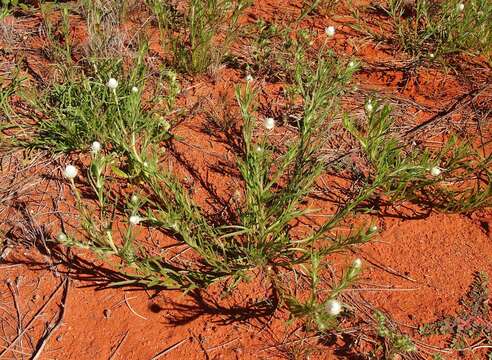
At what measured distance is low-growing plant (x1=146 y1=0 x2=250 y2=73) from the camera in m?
3.18

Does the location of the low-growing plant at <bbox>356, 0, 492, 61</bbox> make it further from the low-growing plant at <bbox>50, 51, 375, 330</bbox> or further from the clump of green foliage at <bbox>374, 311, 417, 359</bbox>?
the clump of green foliage at <bbox>374, 311, 417, 359</bbox>

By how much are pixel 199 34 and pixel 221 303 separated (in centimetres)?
187

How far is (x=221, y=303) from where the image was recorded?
225 cm

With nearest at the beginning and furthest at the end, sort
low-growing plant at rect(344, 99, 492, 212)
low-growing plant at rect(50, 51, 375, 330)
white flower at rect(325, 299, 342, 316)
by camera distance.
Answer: white flower at rect(325, 299, 342, 316)
low-growing plant at rect(50, 51, 375, 330)
low-growing plant at rect(344, 99, 492, 212)

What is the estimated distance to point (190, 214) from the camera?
7.47 feet

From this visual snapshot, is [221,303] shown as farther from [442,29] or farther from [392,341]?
[442,29]

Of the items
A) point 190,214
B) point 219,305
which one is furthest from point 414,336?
point 190,214

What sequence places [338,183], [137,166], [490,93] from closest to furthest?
1. [137,166]
2. [338,183]
3. [490,93]

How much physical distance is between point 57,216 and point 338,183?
5.26 feet

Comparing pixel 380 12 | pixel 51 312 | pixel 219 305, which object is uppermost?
pixel 380 12

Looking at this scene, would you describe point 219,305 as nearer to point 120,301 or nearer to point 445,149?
point 120,301

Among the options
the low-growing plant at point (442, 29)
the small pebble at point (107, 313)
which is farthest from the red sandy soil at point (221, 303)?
the low-growing plant at point (442, 29)

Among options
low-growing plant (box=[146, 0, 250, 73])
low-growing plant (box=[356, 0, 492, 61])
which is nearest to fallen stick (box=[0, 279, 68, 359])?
low-growing plant (box=[146, 0, 250, 73])

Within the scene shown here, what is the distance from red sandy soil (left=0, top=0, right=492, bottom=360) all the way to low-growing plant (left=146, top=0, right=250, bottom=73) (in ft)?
3.18
